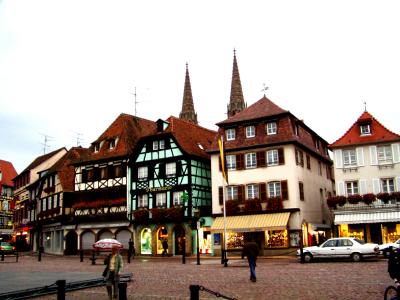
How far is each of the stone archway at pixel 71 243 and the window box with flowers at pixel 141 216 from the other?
9848mm

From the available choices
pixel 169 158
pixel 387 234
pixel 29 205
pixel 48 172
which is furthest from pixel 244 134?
pixel 29 205

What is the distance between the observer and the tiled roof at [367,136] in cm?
3931

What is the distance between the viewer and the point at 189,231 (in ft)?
142

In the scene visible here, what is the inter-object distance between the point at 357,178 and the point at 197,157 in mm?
13263

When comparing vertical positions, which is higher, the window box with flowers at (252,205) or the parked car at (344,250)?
the window box with flowers at (252,205)

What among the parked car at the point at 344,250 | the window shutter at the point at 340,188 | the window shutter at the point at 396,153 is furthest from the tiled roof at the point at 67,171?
the parked car at the point at 344,250

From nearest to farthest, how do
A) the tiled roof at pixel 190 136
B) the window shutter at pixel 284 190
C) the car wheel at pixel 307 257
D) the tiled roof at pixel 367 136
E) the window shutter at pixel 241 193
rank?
the car wheel at pixel 307 257 < the window shutter at pixel 284 190 < the tiled roof at pixel 367 136 < the window shutter at pixel 241 193 < the tiled roof at pixel 190 136

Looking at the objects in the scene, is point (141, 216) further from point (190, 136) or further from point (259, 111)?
point (259, 111)

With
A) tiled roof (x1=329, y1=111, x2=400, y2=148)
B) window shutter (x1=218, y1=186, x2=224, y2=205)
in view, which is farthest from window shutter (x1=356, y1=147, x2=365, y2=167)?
window shutter (x1=218, y1=186, x2=224, y2=205)

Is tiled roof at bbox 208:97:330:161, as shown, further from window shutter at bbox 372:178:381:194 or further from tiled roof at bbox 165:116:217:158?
window shutter at bbox 372:178:381:194

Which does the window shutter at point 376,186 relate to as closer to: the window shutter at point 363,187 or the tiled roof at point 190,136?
the window shutter at point 363,187

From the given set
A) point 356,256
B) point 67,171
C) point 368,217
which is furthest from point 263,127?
point 67,171

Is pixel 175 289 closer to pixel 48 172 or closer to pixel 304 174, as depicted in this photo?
pixel 304 174

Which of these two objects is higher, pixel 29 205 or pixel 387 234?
pixel 29 205
